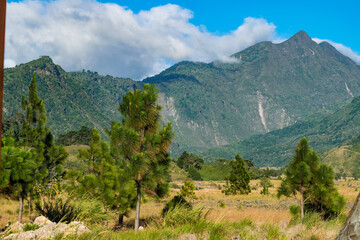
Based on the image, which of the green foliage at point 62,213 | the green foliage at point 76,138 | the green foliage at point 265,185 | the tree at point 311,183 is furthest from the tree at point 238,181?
the green foliage at point 76,138

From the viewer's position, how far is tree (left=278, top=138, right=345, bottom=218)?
13.5 metres

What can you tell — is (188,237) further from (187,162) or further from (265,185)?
(187,162)

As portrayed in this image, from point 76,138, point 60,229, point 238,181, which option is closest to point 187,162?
point 76,138

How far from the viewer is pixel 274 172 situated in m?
131

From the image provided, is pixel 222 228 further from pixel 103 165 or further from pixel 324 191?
pixel 103 165

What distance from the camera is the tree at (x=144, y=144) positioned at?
10938 millimetres

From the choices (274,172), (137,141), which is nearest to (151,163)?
(137,141)

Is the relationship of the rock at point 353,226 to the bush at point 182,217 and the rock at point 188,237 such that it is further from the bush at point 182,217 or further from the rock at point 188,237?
the bush at point 182,217

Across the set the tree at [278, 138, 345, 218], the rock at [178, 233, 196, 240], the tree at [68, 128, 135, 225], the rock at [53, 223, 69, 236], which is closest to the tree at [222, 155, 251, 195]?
the tree at [278, 138, 345, 218]

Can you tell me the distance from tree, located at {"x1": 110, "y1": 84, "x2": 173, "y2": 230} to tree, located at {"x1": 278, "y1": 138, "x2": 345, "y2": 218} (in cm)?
627

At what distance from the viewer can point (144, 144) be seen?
11359 millimetres

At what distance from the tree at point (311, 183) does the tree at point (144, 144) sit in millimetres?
6265

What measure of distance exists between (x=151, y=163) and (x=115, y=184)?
4083mm

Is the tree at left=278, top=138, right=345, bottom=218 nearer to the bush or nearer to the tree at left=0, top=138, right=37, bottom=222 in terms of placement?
the bush
